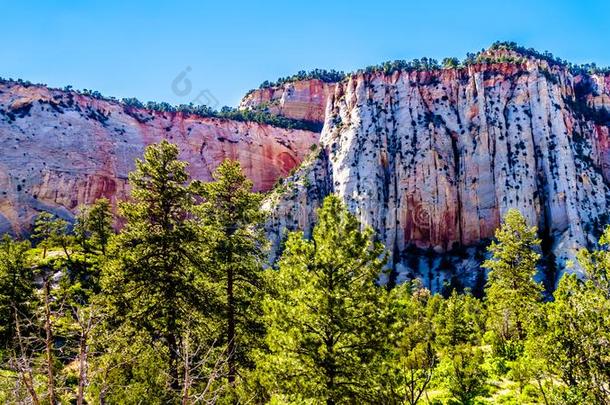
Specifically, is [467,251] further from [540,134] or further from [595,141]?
[595,141]

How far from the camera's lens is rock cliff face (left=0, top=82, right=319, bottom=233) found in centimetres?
7819

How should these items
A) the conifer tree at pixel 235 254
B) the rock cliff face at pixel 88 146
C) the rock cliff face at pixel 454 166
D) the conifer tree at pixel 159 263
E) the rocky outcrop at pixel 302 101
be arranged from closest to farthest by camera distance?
the conifer tree at pixel 159 263
the conifer tree at pixel 235 254
the rock cliff face at pixel 454 166
the rock cliff face at pixel 88 146
the rocky outcrop at pixel 302 101

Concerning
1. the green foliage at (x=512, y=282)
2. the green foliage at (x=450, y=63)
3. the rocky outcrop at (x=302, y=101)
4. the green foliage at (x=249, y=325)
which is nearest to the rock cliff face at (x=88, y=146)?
the rocky outcrop at (x=302, y=101)

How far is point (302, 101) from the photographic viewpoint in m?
119

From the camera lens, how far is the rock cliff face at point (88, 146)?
78188 mm

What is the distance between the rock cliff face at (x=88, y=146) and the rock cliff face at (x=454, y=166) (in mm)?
18361

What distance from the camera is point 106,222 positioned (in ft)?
186

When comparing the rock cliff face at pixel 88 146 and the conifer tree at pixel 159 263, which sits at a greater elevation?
the rock cliff face at pixel 88 146

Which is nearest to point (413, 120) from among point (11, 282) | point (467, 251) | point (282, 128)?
point (467, 251)

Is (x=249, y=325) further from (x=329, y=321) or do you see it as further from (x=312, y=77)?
(x=312, y=77)

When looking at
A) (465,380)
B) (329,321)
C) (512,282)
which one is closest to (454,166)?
(512,282)

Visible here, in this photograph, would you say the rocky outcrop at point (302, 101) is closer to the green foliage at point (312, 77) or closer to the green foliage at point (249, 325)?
the green foliage at point (312, 77)

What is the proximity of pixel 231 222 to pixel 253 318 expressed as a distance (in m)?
3.97

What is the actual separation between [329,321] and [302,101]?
364ft
